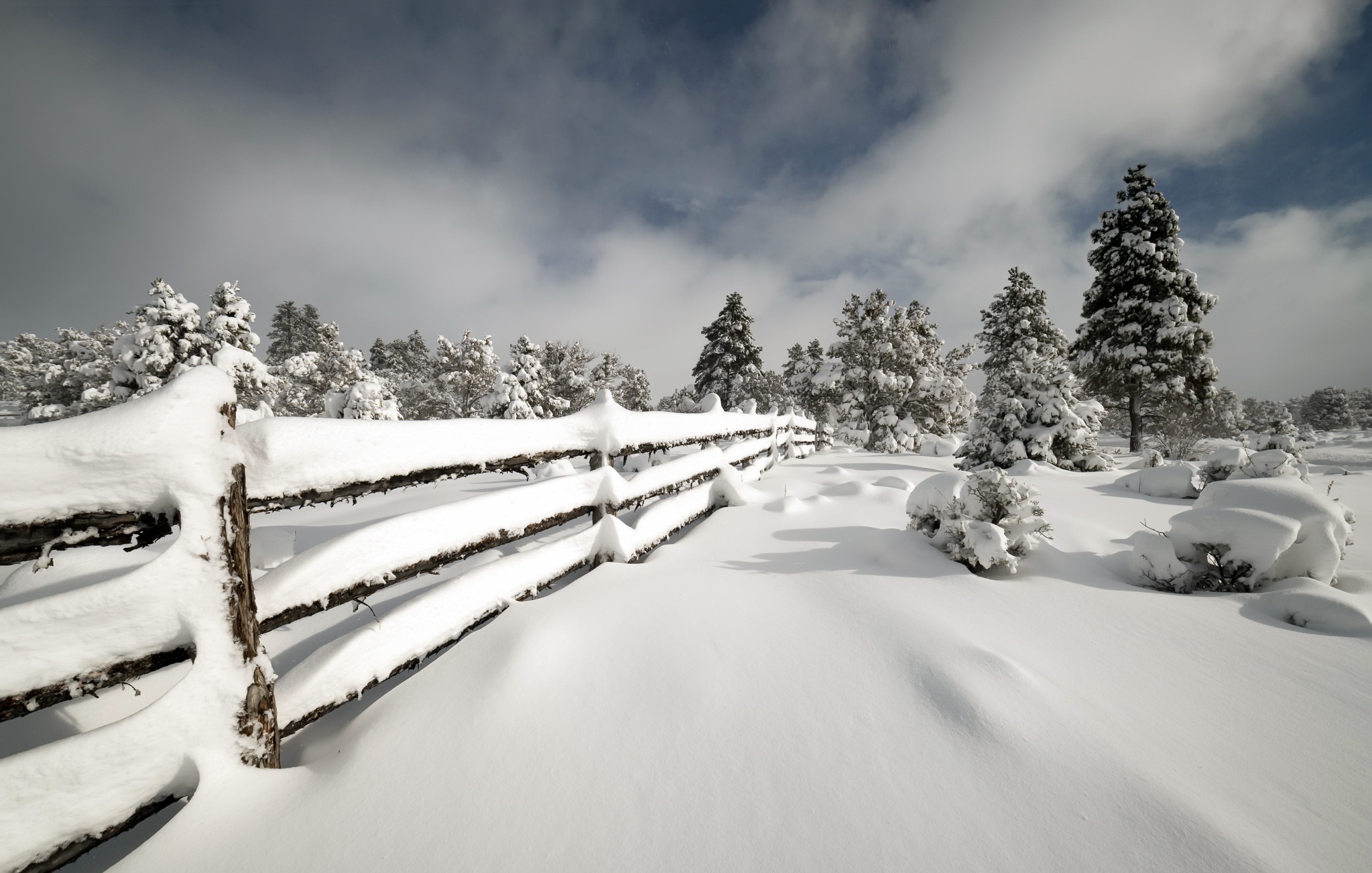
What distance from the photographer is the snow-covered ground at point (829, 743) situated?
1139 mm

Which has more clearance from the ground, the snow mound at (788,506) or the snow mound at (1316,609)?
the snow mound at (788,506)

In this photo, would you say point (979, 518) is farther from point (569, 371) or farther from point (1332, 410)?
point (1332, 410)

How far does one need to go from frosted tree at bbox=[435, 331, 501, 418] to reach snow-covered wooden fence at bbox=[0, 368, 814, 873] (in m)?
30.2

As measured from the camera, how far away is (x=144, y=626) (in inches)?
46.3

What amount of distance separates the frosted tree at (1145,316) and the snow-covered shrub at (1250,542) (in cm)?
1785

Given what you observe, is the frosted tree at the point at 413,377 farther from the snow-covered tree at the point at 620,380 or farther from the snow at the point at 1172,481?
the snow at the point at 1172,481

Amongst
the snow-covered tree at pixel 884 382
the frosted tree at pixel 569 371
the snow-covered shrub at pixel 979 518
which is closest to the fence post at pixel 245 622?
the snow-covered shrub at pixel 979 518

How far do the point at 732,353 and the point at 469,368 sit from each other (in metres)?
17.6

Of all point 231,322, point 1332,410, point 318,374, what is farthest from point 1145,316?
point 318,374

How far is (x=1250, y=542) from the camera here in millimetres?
2484

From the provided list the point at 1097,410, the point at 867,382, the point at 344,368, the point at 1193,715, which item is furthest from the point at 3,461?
the point at 344,368

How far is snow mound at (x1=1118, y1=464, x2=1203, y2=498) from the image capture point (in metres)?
5.33

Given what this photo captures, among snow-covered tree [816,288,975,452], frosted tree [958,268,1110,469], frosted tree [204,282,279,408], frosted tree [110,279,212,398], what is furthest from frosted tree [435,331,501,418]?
frosted tree [958,268,1110,469]

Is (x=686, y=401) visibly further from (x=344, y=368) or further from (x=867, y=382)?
(x=344, y=368)
